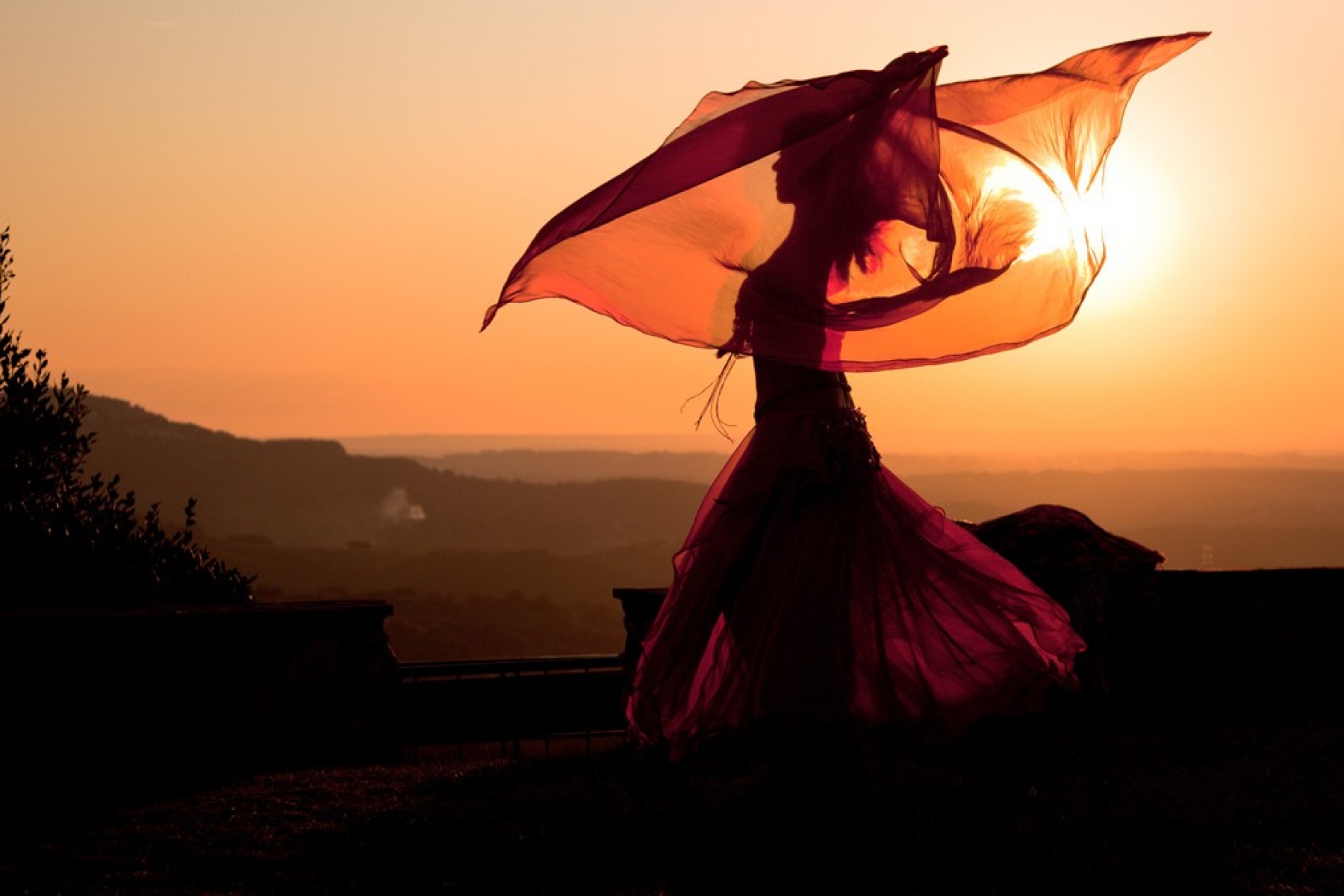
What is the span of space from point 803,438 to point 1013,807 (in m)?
1.88

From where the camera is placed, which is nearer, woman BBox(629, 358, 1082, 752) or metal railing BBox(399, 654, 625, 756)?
woman BBox(629, 358, 1082, 752)

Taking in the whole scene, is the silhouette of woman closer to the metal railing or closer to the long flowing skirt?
the long flowing skirt

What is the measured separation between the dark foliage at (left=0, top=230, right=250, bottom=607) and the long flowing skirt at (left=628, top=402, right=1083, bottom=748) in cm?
631

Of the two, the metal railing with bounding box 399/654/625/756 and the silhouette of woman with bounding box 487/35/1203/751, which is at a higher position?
the silhouette of woman with bounding box 487/35/1203/751

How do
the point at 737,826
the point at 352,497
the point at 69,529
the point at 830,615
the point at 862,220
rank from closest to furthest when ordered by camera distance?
the point at 830,615 < the point at 862,220 < the point at 737,826 < the point at 69,529 < the point at 352,497

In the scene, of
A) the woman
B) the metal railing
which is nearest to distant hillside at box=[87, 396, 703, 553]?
the metal railing

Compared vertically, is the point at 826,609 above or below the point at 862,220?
below

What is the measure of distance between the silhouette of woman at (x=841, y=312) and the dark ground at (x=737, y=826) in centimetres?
46

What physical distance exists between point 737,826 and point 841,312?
2.09m

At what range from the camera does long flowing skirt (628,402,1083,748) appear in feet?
17.1

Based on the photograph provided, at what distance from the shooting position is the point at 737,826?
18.8 feet

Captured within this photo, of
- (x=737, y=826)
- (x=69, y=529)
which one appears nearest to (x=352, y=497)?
(x=69, y=529)

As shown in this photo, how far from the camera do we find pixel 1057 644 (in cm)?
564

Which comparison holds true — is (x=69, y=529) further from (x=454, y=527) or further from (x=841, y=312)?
(x=454, y=527)
